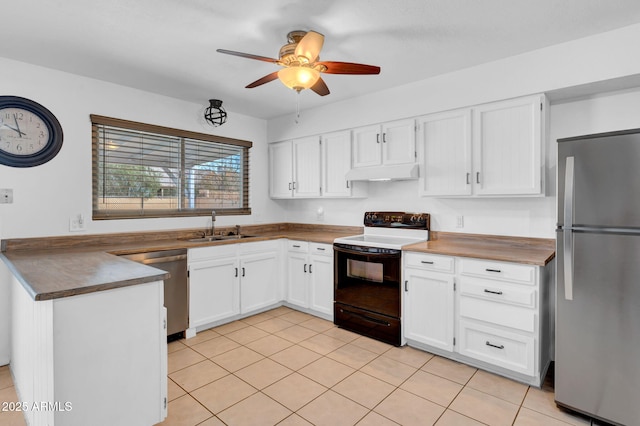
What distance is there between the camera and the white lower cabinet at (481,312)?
7.50ft

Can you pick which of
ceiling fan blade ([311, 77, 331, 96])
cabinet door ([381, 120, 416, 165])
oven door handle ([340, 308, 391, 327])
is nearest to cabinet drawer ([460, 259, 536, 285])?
oven door handle ([340, 308, 391, 327])

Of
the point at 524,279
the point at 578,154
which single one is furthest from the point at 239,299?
the point at 578,154

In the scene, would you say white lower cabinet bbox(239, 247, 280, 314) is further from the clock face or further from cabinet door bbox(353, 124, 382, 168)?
the clock face

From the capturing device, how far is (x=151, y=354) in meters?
1.76

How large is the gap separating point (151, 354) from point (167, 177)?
7.65 feet

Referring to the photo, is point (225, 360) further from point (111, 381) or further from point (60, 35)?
point (60, 35)

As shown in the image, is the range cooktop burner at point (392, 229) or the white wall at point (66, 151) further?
the range cooktop burner at point (392, 229)

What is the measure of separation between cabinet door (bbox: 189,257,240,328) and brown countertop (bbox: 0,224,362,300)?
231 mm

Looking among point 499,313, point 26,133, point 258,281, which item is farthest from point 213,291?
point 499,313

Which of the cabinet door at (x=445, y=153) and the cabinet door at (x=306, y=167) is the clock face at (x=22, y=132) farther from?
the cabinet door at (x=445, y=153)

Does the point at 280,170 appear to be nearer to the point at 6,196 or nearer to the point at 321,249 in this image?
the point at 321,249

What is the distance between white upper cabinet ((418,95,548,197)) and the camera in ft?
8.37

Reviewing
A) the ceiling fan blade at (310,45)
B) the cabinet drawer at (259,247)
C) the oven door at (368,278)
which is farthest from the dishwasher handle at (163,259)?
the ceiling fan blade at (310,45)

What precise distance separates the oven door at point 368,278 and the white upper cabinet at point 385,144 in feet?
3.05
